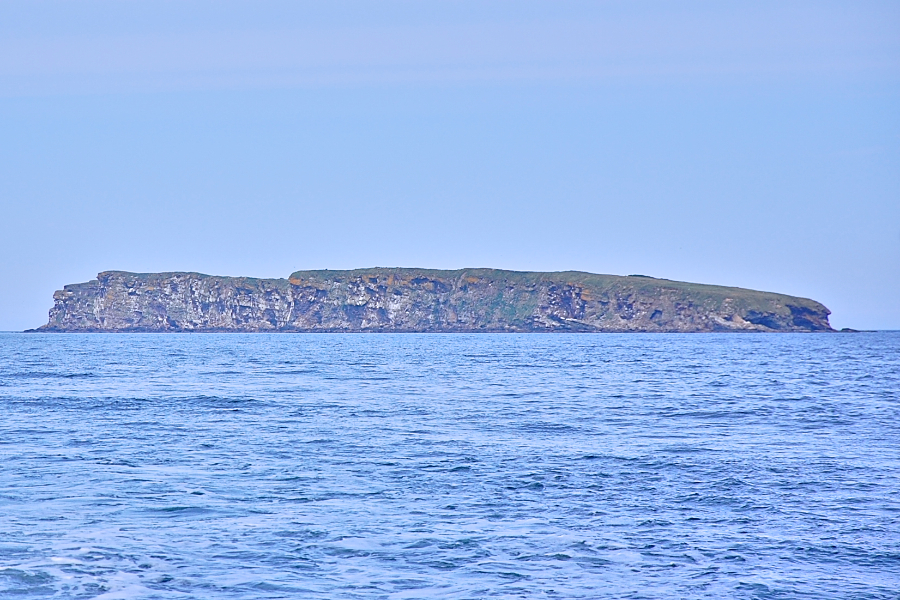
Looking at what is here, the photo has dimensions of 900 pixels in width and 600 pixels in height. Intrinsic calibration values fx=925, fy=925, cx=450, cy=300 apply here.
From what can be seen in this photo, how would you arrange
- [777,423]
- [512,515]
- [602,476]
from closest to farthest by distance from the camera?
[512,515] → [602,476] → [777,423]

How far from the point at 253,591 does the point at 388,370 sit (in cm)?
5853

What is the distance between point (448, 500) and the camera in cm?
1861

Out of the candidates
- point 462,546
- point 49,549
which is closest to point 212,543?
point 49,549

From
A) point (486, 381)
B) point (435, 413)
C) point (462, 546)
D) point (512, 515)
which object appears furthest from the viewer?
point (486, 381)

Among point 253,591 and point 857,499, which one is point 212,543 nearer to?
point 253,591

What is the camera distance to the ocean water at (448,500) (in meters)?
13.3

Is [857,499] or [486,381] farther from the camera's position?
[486,381]

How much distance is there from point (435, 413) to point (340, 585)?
79.2ft

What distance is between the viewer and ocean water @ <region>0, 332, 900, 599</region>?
13273 mm

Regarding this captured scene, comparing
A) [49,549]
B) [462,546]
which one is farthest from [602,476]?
[49,549]

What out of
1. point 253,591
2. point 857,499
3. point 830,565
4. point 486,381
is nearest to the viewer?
point 253,591

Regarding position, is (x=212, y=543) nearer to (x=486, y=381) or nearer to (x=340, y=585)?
(x=340, y=585)

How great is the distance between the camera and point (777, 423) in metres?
33.5

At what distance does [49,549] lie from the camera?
1455 centimetres
